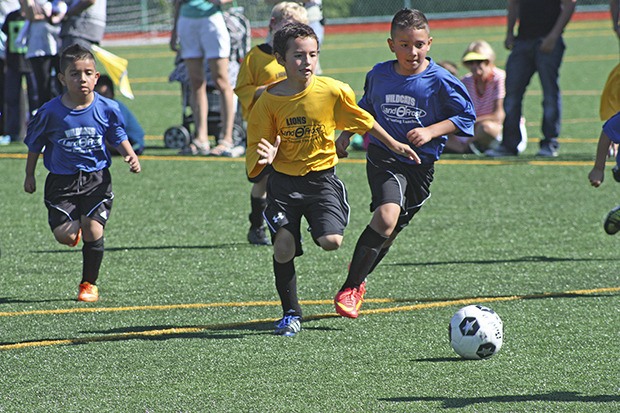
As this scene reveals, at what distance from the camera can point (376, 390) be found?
4656 mm

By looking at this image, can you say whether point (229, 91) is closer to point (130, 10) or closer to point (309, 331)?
point (309, 331)

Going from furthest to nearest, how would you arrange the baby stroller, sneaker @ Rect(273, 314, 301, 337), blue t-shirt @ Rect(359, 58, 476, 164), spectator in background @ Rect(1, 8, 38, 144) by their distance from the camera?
spectator in background @ Rect(1, 8, 38, 144)
the baby stroller
blue t-shirt @ Rect(359, 58, 476, 164)
sneaker @ Rect(273, 314, 301, 337)

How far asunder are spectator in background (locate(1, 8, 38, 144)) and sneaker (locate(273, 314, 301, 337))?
756 centimetres

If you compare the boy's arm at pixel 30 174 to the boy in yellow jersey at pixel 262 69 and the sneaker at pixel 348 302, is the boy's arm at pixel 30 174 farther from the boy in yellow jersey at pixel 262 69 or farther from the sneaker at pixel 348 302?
the sneaker at pixel 348 302

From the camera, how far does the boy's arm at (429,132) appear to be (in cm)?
594

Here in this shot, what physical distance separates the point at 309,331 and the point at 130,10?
30586 millimetres

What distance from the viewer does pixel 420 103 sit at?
615 centimetres

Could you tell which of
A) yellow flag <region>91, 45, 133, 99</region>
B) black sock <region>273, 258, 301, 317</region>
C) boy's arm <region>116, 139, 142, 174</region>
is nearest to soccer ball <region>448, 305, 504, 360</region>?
black sock <region>273, 258, 301, 317</region>

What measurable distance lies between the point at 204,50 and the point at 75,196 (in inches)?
196

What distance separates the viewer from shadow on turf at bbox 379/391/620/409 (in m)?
4.43

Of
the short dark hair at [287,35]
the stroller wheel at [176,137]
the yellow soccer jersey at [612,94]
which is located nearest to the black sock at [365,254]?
the short dark hair at [287,35]

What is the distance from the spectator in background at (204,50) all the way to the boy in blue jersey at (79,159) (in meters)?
4.73

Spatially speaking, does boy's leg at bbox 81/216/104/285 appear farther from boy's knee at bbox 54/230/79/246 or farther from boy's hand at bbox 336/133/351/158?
boy's hand at bbox 336/133/351/158

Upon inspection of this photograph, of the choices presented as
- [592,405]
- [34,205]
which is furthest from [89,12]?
[592,405]
